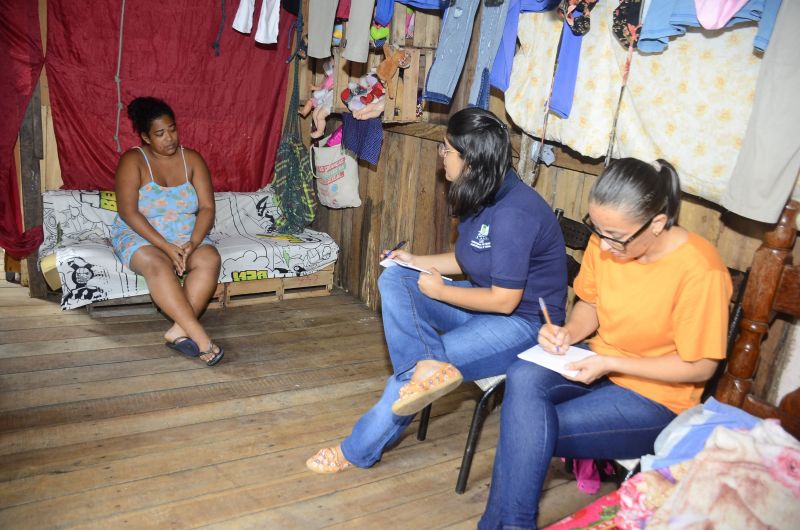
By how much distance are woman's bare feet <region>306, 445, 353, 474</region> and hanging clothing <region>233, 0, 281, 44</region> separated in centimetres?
273

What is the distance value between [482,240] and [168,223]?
1881 mm

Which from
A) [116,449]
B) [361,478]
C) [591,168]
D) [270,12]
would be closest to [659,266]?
[591,168]

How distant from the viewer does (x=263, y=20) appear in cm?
378

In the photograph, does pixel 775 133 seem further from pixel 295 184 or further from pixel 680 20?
pixel 295 184

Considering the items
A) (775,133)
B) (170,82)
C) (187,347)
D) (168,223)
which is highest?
(775,133)

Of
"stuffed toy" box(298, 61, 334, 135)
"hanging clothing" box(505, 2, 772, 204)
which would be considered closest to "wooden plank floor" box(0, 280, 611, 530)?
"hanging clothing" box(505, 2, 772, 204)

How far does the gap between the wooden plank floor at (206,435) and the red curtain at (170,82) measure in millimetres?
1054

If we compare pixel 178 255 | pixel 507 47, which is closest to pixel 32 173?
pixel 178 255

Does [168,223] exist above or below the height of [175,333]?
above

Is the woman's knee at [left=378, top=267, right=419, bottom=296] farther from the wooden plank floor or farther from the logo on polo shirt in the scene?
the wooden plank floor

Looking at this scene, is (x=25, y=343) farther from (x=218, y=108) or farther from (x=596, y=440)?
(x=596, y=440)

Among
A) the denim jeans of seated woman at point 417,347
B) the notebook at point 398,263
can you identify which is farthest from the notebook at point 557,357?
the notebook at point 398,263

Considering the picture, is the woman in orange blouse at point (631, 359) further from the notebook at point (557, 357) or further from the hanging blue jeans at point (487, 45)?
the hanging blue jeans at point (487, 45)

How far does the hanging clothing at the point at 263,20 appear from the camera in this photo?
12.2ft
